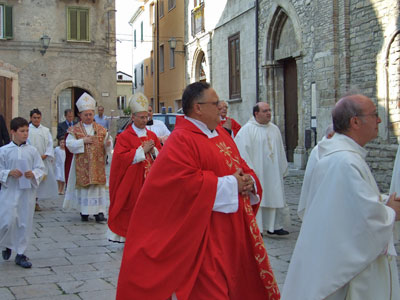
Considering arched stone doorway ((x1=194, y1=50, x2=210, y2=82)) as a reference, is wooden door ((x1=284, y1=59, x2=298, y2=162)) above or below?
below

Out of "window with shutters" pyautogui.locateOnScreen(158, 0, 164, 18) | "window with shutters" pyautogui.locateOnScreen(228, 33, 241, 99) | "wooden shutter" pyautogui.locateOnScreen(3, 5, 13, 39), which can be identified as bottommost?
"window with shutters" pyautogui.locateOnScreen(228, 33, 241, 99)

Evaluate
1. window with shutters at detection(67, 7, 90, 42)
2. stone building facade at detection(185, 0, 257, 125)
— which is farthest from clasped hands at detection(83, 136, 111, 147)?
window with shutters at detection(67, 7, 90, 42)

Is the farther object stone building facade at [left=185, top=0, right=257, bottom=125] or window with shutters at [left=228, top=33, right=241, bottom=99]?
window with shutters at [left=228, top=33, right=241, bottom=99]

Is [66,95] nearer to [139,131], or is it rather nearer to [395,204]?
[139,131]

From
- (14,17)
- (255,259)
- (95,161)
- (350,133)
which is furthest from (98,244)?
(14,17)

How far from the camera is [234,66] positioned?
799 inches

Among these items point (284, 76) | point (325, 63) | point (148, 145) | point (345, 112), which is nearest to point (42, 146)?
point (148, 145)

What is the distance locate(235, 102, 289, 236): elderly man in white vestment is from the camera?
Result: 24.8 ft

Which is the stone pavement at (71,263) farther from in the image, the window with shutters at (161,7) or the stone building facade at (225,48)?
the window with shutters at (161,7)

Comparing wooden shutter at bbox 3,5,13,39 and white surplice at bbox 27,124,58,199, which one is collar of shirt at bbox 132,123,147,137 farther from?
wooden shutter at bbox 3,5,13,39

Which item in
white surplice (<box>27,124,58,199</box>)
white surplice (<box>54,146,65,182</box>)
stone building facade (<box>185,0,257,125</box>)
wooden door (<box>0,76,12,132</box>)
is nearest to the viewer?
white surplice (<box>27,124,58,199</box>)

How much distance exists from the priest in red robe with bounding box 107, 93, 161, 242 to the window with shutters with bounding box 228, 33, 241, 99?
13123 mm

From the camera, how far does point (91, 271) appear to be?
19.3ft

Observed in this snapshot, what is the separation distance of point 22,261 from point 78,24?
20581 mm
